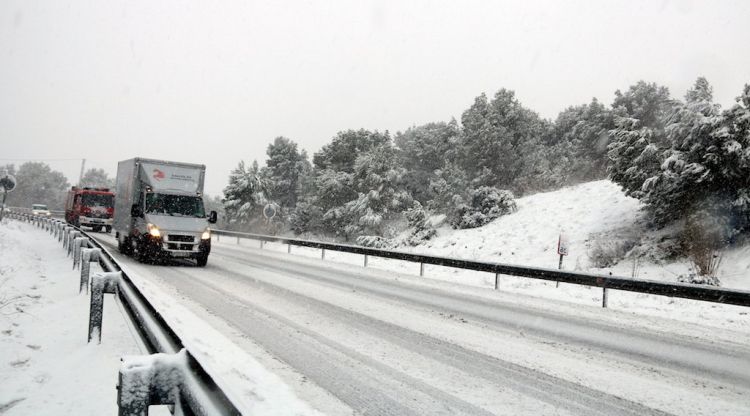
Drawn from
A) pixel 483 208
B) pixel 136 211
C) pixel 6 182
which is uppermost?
pixel 483 208

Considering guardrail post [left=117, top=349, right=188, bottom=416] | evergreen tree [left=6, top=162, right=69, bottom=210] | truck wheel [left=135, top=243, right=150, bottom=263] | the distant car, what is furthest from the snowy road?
evergreen tree [left=6, top=162, right=69, bottom=210]

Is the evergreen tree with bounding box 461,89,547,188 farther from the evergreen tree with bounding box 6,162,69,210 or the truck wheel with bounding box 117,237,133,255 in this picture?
the evergreen tree with bounding box 6,162,69,210

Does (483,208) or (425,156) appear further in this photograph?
(425,156)

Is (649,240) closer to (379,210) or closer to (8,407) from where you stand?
(8,407)

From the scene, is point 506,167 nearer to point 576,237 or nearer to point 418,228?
point 418,228

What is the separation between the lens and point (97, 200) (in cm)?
3419

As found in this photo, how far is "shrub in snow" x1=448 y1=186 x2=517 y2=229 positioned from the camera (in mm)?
30297

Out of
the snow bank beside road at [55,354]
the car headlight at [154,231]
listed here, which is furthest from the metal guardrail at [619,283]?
the snow bank beside road at [55,354]

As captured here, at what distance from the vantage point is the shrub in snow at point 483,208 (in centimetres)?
3030

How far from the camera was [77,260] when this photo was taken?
40.4ft

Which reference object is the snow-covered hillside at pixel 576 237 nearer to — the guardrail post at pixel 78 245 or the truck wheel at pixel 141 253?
the truck wheel at pixel 141 253

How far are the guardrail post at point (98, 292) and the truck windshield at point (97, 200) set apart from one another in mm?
32963

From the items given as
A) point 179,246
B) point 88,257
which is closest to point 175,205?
point 179,246

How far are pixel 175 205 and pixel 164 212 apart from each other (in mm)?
492
